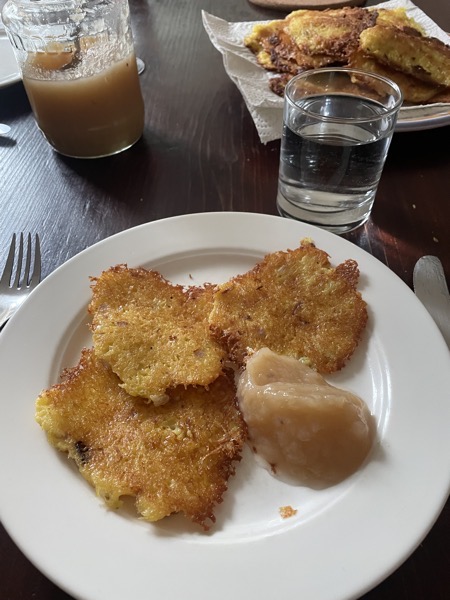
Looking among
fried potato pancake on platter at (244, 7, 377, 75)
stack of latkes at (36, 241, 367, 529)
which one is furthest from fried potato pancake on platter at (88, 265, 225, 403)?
fried potato pancake on platter at (244, 7, 377, 75)

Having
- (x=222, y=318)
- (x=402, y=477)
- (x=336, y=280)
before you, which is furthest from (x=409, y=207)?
(x=402, y=477)

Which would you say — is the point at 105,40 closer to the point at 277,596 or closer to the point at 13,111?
the point at 13,111

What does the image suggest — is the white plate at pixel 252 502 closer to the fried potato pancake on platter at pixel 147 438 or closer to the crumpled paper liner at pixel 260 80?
the fried potato pancake on platter at pixel 147 438

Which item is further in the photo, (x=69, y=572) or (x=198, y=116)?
(x=198, y=116)

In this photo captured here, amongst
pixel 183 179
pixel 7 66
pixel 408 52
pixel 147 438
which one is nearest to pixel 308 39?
pixel 408 52

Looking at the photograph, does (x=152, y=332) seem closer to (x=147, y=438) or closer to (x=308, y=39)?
(x=147, y=438)

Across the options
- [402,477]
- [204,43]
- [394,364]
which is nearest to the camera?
[402,477]

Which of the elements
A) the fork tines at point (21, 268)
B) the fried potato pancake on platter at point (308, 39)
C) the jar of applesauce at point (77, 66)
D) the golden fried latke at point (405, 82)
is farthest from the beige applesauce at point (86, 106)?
the golden fried latke at point (405, 82)
